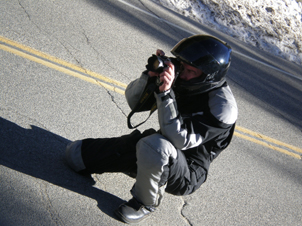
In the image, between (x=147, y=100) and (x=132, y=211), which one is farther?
(x=147, y=100)

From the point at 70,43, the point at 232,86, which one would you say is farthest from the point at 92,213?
the point at 232,86

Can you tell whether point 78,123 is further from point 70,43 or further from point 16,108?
point 70,43

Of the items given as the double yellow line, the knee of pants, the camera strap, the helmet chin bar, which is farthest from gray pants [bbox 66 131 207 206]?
the double yellow line

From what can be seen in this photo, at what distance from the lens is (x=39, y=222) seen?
8.18ft

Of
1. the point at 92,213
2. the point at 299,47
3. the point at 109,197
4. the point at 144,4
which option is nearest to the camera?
the point at 92,213

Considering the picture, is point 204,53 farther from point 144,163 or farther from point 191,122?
point 144,163

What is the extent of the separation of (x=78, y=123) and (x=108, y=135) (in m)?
0.33

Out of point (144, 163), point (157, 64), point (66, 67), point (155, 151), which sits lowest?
point (66, 67)

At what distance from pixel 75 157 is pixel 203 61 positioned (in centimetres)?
129

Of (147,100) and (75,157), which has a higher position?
(147,100)

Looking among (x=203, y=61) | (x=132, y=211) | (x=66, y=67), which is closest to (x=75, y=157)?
(x=132, y=211)

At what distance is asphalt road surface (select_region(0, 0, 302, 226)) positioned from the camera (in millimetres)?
2822

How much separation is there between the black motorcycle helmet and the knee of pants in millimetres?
478

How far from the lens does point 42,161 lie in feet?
9.83
